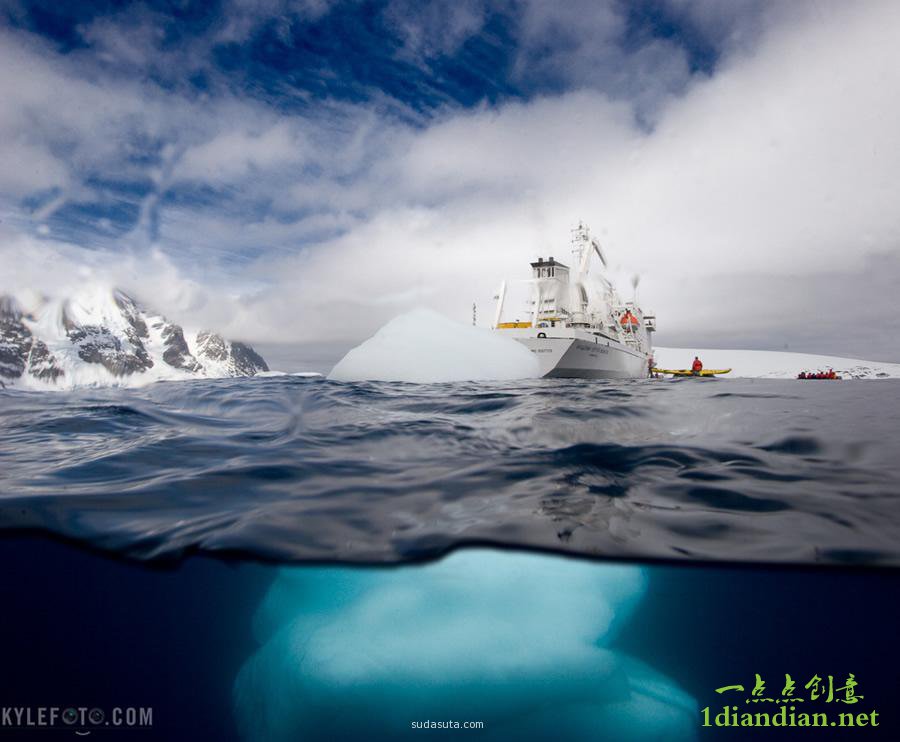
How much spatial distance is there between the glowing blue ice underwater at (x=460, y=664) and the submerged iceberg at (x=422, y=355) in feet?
33.2

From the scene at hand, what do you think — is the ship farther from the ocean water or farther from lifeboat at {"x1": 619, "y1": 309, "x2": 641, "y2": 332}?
the ocean water

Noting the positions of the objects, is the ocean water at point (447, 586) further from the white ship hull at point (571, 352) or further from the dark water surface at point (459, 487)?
the white ship hull at point (571, 352)

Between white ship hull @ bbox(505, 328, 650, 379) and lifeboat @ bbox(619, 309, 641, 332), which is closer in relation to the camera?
white ship hull @ bbox(505, 328, 650, 379)

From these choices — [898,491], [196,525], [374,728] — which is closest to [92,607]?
[196,525]

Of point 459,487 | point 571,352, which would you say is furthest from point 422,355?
point 571,352

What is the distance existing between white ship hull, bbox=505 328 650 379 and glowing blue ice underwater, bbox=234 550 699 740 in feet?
80.4

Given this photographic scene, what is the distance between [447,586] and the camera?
130 inches

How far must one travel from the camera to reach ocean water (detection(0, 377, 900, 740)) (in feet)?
9.77

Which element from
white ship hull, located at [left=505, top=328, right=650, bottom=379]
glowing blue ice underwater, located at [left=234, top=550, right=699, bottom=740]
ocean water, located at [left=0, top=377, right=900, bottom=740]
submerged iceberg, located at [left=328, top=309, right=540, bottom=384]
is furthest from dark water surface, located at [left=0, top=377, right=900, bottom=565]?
white ship hull, located at [left=505, top=328, right=650, bottom=379]

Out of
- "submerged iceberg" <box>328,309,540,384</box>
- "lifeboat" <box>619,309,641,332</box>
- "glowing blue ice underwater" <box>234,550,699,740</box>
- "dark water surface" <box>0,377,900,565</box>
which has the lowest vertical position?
"glowing blue ice underwater" <box>234,550,699,740</box>

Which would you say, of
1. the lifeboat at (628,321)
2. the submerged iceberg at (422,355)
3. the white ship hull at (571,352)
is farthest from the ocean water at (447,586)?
the lifeboat at (628,321)

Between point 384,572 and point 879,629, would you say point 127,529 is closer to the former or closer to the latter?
point 384,572

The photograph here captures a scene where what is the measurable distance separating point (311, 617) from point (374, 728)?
0.99m

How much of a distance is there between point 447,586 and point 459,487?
73 cm
